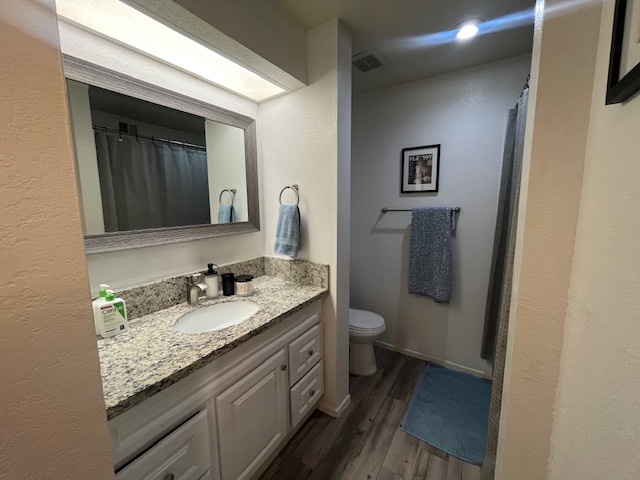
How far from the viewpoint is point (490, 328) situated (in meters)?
1.86

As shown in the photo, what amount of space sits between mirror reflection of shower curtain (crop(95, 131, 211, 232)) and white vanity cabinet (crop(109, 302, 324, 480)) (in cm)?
76

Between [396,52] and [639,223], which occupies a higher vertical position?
[396,52]

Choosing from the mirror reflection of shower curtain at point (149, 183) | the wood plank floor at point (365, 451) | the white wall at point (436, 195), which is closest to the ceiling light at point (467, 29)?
→ the white wall at point (436, 195)

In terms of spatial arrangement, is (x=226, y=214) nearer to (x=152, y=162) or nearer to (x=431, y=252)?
(x=152, y=162)

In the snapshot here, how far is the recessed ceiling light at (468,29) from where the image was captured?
4.54 feet

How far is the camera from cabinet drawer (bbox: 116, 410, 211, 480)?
77 cm

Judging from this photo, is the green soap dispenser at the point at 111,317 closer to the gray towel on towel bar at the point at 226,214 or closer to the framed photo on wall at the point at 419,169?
the gray towel on towel bar at the point at 226,214

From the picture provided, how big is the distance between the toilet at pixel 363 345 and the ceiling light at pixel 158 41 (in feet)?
5.67

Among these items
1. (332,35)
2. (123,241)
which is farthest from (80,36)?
(332,35)

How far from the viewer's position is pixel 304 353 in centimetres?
145

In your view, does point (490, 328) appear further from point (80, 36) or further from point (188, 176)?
point (80, 36)

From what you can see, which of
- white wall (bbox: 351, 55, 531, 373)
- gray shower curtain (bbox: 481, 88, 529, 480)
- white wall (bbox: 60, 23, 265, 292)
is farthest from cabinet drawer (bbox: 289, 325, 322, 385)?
white wall (bbox: 351, 55, 531, 373)

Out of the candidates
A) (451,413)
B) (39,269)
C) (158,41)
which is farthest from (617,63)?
(451,413)

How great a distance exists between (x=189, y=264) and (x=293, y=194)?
735mm
